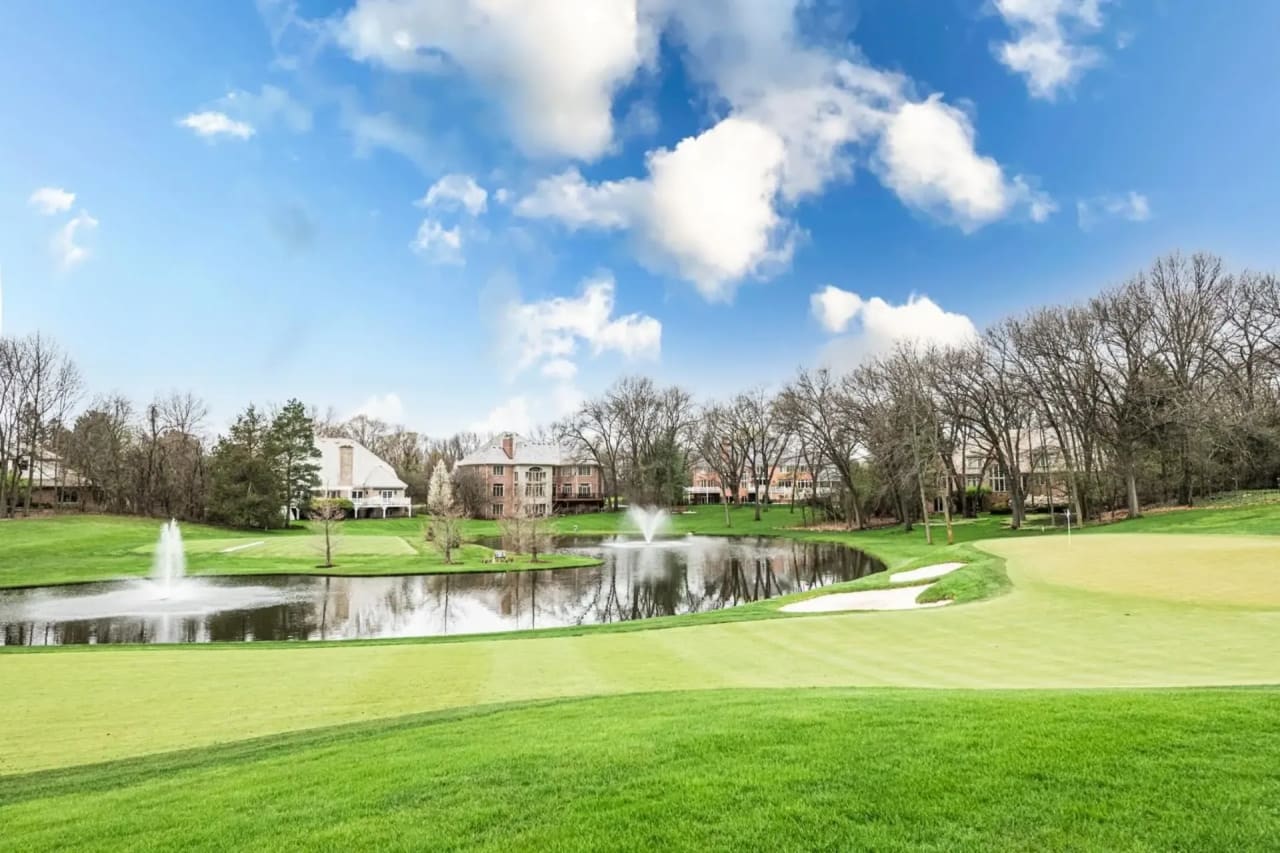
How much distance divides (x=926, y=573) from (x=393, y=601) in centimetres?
1787

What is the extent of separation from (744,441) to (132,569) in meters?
56.1

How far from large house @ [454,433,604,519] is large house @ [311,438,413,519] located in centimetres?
792

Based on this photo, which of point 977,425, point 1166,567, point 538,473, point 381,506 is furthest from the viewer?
point 538,473

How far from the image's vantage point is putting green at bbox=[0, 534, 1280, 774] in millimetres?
8406

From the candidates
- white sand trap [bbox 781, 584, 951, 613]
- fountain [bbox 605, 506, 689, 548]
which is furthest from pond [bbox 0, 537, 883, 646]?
fountain [bbox 605, 506, 689, 548]

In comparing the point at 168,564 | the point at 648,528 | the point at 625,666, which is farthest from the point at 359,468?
the point at 625,666

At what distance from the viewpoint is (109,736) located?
25.9 ft

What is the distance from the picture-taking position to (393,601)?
24641mm

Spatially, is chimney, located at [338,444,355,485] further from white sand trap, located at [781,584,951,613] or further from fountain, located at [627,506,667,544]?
white sand trap, located at [781,584,951,613]

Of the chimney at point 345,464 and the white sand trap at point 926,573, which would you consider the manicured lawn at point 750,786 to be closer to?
the white sand trap at point 926,573

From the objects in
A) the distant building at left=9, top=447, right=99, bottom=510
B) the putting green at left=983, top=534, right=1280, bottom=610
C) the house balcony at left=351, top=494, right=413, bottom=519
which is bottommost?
the putting green at left=983, top=534, right=1280, bottom=610

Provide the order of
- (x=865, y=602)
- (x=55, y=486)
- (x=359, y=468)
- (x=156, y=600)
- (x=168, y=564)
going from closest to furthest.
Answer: (x=865, y=602)
(x=156, y=600)
(x=168, y=564)
(x=55, y=486)
(x=359, y=468)

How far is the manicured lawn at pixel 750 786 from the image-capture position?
3.65 metres

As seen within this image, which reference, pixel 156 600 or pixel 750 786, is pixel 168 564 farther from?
pixel 750 786
